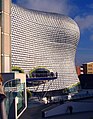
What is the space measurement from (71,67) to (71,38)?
1247cm

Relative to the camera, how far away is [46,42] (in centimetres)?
10944

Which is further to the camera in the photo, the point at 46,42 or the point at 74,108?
the point at 46,42

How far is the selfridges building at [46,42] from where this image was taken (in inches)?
3907

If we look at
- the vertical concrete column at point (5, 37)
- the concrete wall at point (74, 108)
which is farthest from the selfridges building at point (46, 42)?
the vertical concrete column at point (5, 37)

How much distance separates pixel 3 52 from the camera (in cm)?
4188

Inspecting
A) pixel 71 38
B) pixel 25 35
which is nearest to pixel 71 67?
pixel 71 38

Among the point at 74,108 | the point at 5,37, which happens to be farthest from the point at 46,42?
the point at 5,37

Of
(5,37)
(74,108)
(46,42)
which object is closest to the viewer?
(5,37)

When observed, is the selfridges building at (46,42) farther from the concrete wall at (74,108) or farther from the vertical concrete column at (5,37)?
the vertical concrete column at (5,37)

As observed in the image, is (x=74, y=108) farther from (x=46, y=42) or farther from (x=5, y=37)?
(x=46, y=42)

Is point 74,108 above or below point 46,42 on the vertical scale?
below

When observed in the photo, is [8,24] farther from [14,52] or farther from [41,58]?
[41,58]

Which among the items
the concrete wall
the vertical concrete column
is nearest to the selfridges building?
the concrete wall

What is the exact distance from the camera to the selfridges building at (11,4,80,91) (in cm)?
9925
